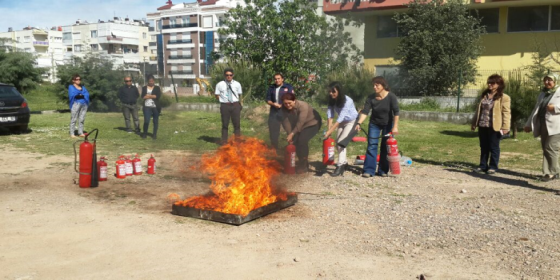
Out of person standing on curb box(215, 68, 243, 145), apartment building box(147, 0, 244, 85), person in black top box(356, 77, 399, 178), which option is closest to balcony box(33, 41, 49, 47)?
apartment building box(147, 0, 244, 85)

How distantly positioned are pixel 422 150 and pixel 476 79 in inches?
523

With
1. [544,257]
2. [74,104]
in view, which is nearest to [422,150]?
[544,257]

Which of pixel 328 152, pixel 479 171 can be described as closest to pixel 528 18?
pixel 479 171

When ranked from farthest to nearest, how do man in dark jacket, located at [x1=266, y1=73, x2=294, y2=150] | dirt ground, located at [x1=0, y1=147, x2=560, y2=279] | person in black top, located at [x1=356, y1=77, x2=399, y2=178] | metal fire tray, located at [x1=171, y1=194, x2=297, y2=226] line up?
man in dark jacket, located at [x1=266, y1=73, x2=294, y2=150], person in black top, located at [x1=356, y1=77, x2=399, y2=178], metal fire tray, located at [x1=171, y1=194, x2=297, y2=226], dirt ground, located at [x1=0, y1=147, x2=560, y2=279]

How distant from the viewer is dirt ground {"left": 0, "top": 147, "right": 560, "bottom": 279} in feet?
14.9

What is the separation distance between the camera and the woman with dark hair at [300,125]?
910 centimetres

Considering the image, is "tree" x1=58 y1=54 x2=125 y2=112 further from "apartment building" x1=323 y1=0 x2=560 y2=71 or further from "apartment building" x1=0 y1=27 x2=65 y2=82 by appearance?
"apartment building" x1=0 y1=27 x2=65 y2=82

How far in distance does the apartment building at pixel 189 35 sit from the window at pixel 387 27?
5709 cm

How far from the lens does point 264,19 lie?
25031 millimetres

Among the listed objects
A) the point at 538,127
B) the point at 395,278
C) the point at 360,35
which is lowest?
the point at 395,278

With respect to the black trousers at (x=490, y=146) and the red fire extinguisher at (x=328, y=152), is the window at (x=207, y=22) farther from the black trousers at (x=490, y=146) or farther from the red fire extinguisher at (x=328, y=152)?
the black trousers at (x=490, y=146)

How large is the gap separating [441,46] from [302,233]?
65.7 feet

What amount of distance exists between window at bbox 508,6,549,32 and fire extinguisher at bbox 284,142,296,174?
21605 millimetres

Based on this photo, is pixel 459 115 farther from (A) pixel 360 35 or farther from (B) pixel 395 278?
(B) pixel 395 278
